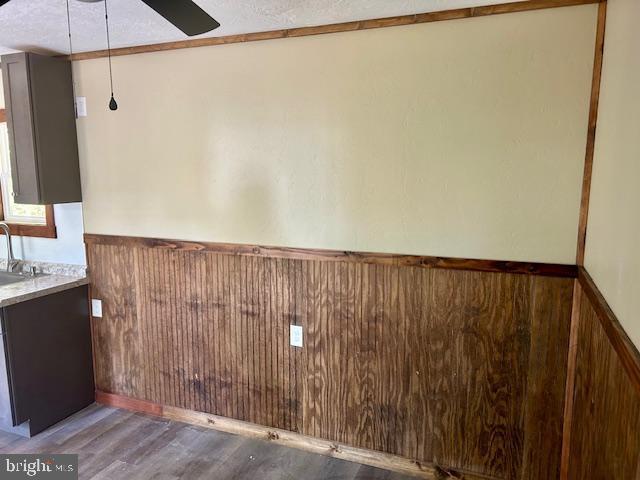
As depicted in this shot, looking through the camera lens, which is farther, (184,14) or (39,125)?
(39,125)

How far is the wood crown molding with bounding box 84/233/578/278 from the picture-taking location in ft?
6.79

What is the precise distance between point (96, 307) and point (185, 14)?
2.25 m

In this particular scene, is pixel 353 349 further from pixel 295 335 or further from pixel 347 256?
pixel 347 256

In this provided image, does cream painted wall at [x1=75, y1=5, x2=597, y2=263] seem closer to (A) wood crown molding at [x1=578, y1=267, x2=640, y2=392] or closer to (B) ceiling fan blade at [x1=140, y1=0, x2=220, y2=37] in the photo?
(A) wood crown molding at [x1=578, y1=267, x2=640, y2=392]

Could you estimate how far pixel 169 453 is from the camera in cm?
256

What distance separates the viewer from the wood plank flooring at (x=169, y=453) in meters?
2.38

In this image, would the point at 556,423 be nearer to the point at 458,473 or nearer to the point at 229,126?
the point at 458,473

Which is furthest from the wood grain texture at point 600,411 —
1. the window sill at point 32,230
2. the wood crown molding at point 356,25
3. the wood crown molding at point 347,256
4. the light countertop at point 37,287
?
the window sill at point 32,230

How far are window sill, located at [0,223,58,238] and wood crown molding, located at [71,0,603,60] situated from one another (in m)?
1.21

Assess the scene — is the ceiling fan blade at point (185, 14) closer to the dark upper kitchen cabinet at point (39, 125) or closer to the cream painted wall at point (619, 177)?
the cream painted wall at point (619, 177)

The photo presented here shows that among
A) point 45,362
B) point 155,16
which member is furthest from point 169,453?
point 155,16

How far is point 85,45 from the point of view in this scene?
104 inches

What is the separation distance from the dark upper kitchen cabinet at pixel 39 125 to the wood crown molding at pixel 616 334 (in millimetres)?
2943

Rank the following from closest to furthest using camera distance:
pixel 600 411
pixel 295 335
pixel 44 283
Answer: pixel 600 411
pixel 295 335
pixel 44 283
